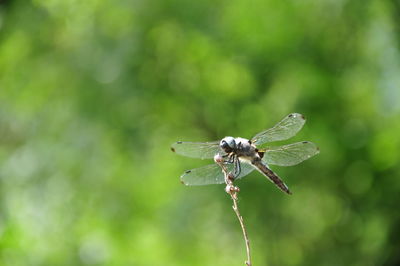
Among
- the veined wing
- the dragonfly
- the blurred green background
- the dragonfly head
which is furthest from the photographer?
the blurred green background

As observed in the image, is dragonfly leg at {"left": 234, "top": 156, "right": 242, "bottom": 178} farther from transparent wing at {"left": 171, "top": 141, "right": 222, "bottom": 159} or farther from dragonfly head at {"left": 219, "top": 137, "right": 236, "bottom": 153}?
transparent wing at {"left": 171, "top": 141, "right": 222, "bottom": 159}

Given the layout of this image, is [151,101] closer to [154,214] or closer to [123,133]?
[123,133]

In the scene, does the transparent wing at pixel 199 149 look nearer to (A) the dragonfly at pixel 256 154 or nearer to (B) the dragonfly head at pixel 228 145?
(A) the dragonfly at pixel 256 154

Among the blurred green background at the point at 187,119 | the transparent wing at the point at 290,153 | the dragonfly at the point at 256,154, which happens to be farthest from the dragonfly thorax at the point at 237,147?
the blurred green background at the point at 187,119

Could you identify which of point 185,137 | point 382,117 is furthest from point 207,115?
point 382,117

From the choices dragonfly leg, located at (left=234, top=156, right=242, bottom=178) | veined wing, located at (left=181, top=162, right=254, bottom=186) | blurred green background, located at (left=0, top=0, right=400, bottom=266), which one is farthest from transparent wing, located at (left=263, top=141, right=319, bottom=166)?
blurred green background, located at (left=0, top=0, right=400, bottom=266)

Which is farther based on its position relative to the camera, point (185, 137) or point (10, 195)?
point (185, 137)
